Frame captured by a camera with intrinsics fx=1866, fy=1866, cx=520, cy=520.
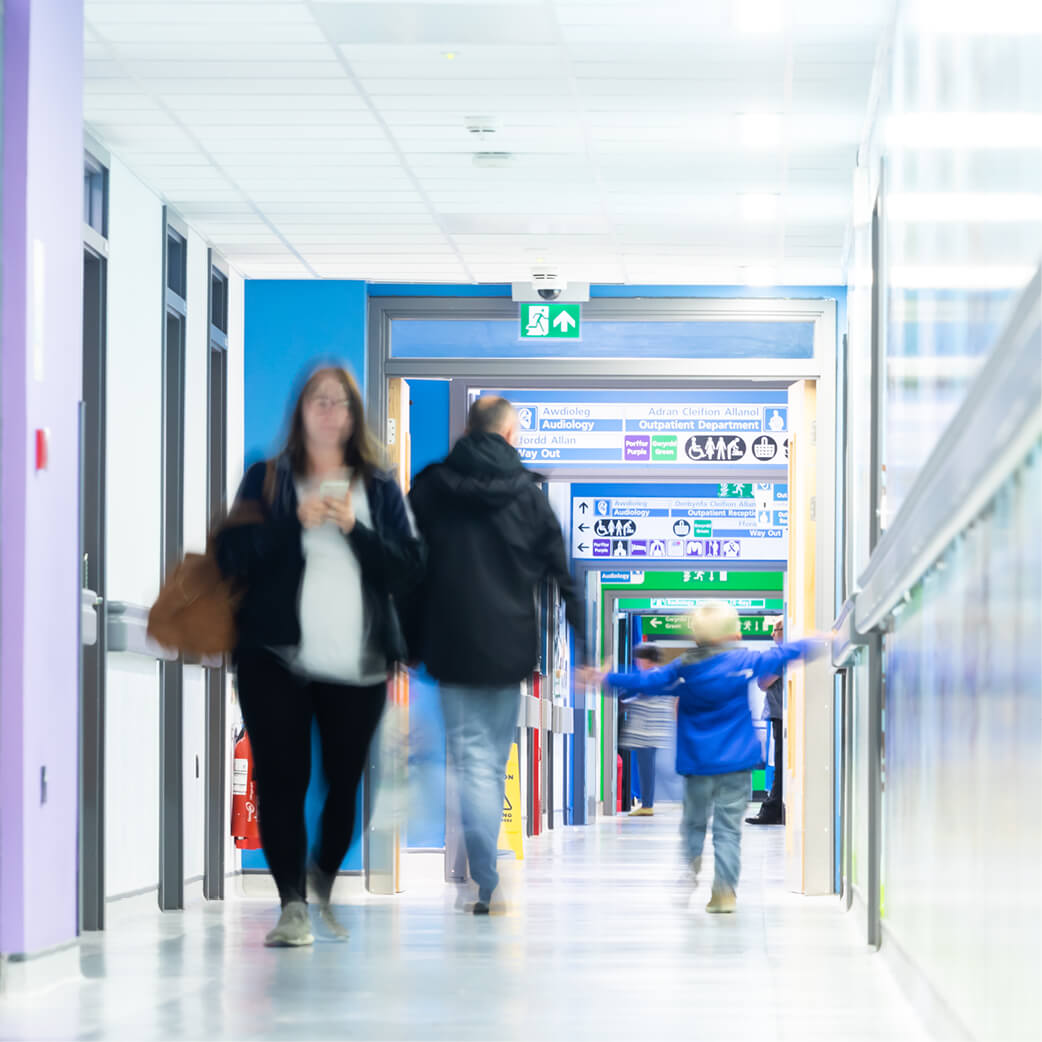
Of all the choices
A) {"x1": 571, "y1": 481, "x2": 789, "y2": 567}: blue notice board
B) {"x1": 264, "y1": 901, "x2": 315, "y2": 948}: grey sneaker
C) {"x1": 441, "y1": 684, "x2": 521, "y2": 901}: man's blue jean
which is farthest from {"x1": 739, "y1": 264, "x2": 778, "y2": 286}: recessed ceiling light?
{"x1": 571, "y1": 481, "x2": 789, "y2": 567}: blue notice board

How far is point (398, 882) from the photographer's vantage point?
8.52 metres

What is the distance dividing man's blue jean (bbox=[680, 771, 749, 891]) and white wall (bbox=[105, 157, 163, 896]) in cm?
216

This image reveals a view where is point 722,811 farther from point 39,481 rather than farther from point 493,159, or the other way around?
point 39,481

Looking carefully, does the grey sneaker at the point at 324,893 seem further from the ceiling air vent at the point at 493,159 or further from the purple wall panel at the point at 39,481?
the ceiling air vent at the point at 493,159

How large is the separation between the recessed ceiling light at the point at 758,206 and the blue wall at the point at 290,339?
2039mm

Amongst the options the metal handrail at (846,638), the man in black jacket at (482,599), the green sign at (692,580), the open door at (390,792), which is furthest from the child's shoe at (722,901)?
the green sign at (692,580)

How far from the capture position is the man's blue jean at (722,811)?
271 inches

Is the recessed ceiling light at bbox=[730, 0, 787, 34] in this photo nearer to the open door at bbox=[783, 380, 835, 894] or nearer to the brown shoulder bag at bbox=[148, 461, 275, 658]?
the brown shoulder bag at bbox=[148, 461, 275, 658]

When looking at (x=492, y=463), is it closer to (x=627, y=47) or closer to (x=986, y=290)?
(x=627, y=47)

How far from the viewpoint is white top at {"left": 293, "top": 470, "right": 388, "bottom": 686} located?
4832mm

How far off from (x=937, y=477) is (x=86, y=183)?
186 inches

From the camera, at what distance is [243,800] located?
27.2 feet

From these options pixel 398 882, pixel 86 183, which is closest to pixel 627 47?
pixel 86 183

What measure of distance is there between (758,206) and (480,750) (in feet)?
10.2
